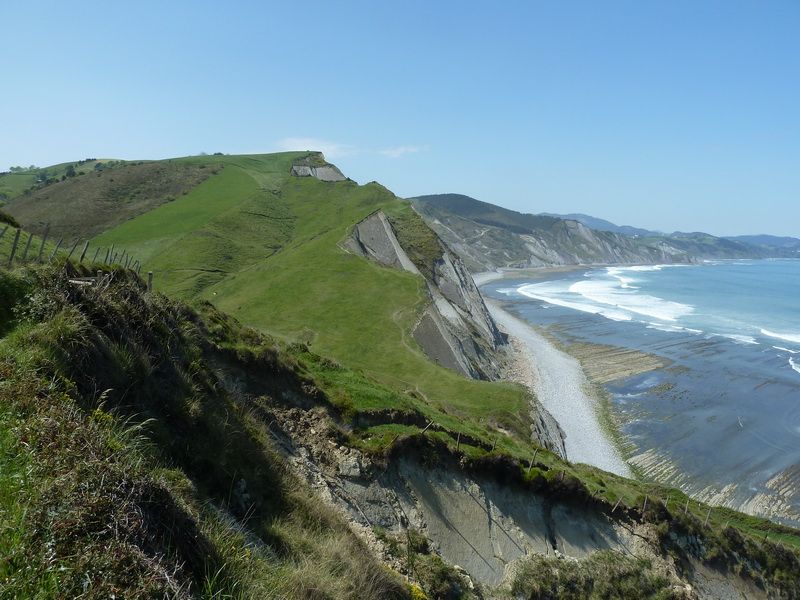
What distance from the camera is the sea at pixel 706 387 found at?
129 ft

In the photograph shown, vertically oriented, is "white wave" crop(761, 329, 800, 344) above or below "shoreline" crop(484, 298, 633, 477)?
above

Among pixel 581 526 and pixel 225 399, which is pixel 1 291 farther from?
pixel 581 526

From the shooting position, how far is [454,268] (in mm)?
79000

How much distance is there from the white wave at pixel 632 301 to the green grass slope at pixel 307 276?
52.9 meters

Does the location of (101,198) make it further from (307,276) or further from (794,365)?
(794,365)

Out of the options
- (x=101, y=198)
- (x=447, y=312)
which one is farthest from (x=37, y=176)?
(x=447, y=312)

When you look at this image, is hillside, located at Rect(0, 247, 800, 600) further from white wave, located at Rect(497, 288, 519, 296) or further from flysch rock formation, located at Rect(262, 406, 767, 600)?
white wave, located at Rect(497, 288, 519, 296)

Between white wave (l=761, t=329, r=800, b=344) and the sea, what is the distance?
0.22 metres

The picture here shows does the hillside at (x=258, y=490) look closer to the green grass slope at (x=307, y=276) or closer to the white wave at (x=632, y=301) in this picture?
the green grass slope at (x=307, y=276)

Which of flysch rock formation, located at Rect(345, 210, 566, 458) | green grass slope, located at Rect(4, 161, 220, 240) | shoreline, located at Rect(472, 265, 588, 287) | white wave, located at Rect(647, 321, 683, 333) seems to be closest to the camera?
flysch rock formation, located at Rect(345, 210, 566, 458)

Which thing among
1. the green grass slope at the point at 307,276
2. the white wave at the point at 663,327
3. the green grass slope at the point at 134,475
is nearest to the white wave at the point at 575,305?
the white wave at the point at 663,327

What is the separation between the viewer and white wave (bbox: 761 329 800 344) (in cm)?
8141

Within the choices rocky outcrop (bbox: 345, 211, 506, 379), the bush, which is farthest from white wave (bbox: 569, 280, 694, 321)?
the bush

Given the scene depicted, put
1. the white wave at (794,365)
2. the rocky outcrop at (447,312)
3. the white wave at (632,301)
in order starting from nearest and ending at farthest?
the rocky outcrop at (447,312) → the white wave at (794,365) → the white wave at (632,301)
